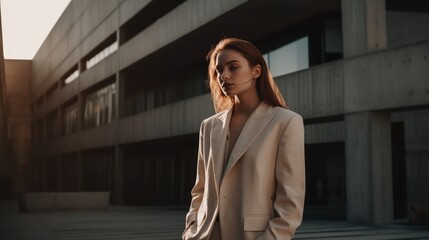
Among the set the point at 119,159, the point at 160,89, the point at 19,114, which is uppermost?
the point at 19,114

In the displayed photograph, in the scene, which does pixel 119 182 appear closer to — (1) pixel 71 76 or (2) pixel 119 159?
(2) pixel 119 159

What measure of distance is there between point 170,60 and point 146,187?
8.59 metres

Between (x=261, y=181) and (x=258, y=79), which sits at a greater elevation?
(x=258, y=79)

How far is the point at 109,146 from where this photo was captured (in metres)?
34.0

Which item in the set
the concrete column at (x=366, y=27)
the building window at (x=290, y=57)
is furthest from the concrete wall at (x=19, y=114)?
the concrete column at (x=366, y=27)

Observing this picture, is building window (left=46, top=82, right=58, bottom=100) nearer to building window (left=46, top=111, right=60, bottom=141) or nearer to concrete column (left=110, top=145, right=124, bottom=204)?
building window (left=46, top=111, right=60, bottom=141)

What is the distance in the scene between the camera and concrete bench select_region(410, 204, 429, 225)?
1464 centimetres

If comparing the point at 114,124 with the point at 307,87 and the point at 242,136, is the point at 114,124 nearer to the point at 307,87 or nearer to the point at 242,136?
the point at 307,87

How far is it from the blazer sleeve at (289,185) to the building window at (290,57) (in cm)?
1781

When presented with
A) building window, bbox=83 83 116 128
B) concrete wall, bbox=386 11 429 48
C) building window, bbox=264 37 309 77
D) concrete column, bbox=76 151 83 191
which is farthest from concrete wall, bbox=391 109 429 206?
concrete column, bbox=76 151 83 191

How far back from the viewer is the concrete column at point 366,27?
14.3m

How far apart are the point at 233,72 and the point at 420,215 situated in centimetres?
1335

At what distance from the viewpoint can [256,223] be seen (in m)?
2.53

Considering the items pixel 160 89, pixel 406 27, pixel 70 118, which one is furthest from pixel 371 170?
pixel 70 118
